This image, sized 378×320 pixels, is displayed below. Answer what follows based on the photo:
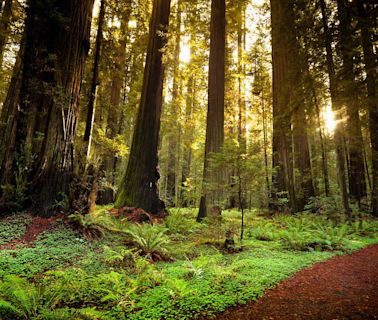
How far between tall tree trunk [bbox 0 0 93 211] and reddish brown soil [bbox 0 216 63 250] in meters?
0.33

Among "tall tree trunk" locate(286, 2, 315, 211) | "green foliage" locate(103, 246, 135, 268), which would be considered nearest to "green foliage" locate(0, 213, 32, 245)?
"green foliage" locate(103, 246, 135, 268)

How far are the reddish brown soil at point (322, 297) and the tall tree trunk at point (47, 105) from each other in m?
4.55

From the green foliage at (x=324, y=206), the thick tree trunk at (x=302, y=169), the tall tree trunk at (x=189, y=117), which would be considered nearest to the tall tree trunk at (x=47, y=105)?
the thick tree trunk at (x=302, y=169)

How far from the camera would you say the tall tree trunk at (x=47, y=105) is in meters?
5.32

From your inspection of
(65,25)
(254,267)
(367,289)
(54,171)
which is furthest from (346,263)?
(65,25)

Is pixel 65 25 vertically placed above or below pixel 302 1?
below

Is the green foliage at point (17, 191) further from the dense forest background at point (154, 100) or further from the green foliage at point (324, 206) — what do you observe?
the green foliage at point (324, 206)

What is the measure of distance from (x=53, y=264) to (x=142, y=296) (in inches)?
69.0

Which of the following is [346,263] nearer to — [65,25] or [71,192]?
[71,192]

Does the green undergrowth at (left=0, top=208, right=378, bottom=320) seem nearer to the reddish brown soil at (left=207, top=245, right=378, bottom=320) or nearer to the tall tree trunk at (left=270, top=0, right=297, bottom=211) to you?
the reddish brown soil at (left=207, top=245, right=378, bottom=320)

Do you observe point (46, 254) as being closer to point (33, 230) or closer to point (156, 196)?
point (33, 230)

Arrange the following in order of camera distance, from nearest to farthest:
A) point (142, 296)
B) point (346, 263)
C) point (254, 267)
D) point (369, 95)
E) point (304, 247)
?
1. point (142, 296)
2. point (254, 267)
3. point (346, 263)
4. point (369, 95)
5. point (304, 247)

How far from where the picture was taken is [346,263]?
500cm

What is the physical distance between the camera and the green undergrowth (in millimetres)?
2746
